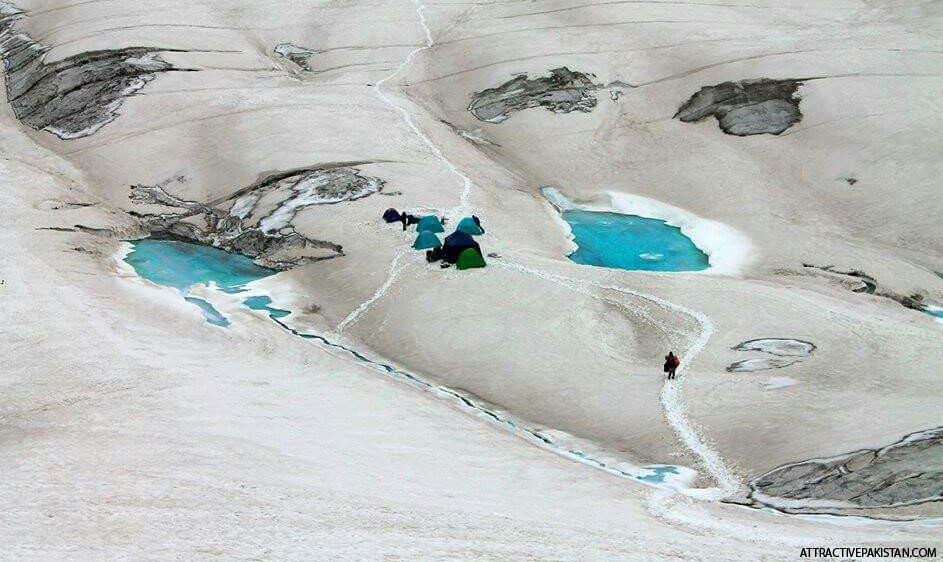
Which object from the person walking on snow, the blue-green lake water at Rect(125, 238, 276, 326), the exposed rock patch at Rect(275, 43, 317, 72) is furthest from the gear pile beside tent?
the exposed rock patch at Rect(275, 43, 317, 72)

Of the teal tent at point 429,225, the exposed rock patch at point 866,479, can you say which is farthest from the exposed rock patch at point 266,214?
the exposed rock patch at point 866,479

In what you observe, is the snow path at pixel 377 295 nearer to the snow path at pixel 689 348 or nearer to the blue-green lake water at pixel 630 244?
the snow path at pixel 689 348

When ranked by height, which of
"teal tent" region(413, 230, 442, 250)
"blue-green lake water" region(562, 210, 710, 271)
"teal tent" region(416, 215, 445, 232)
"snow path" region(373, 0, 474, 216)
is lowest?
"teal tent" region(413, 230, 442, 250)

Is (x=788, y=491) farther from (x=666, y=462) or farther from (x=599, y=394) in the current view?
(x=599, y=394)

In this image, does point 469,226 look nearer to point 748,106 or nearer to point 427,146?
point 427,146

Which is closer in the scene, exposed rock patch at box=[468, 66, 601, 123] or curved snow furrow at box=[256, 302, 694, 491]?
curved snow furrow at box=[256, 302, 694, 491]

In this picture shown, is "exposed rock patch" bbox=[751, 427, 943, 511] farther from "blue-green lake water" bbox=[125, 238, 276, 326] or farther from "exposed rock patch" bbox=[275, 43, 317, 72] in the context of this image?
"exposed rock patch" bbox=[275, 43, 317, 72]

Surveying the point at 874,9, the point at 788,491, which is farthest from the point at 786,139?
the point at 788,491
